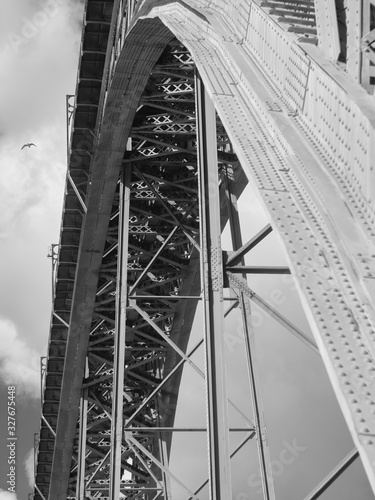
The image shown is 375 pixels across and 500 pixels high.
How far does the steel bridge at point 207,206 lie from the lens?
6.54m

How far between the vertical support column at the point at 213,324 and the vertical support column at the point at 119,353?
27.8ft

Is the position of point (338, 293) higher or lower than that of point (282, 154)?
lower

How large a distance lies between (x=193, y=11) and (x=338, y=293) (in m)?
7.37

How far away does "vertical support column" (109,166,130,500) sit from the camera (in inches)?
789

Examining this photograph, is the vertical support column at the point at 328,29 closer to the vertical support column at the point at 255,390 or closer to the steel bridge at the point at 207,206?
the steel bridge at the point at 207,206

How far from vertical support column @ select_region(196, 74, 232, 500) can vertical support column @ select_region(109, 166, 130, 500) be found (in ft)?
27.8

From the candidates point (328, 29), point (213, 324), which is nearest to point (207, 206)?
point (213, 324)

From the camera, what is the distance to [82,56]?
79.8 ft

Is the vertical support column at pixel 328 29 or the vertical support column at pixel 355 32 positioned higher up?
the vertical support column at pixel 328 29

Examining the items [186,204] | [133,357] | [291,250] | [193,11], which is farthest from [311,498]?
[133,357]

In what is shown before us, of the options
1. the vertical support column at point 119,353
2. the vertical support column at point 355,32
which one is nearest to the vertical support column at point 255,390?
the vertical support column at point 119,353

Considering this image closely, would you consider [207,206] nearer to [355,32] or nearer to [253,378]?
[253,378]

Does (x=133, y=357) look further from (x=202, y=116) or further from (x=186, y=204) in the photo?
(x=202, y=116)

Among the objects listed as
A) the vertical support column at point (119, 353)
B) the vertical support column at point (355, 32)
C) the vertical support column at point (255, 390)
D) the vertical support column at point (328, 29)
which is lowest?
the vertical support column at point (355, 32)
